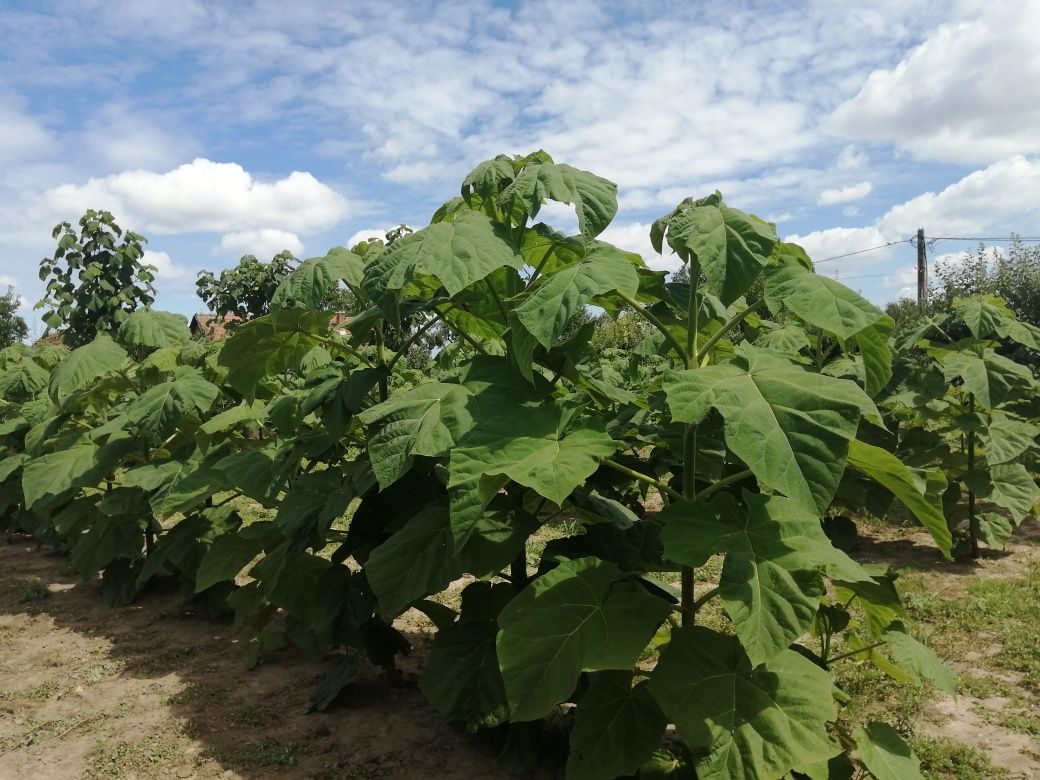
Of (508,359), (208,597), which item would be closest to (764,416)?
(508,359)

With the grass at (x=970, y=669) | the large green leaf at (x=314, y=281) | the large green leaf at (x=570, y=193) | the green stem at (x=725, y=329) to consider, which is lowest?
the grass at (x=970, y=669)

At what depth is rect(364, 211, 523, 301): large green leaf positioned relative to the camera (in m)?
2.29

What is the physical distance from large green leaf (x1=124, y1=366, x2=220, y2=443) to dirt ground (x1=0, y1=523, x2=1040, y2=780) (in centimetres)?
123

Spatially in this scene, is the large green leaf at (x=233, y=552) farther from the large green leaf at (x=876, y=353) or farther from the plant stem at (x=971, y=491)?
the plant stem at (x=971, y=491)

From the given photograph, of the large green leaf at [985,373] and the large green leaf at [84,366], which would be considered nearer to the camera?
the large green leaf at [84,366]

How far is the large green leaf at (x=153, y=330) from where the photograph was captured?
468cm

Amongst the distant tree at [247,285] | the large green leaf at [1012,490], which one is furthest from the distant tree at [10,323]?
the large green leaf at [1012,490]

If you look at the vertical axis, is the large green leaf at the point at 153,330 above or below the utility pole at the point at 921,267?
below

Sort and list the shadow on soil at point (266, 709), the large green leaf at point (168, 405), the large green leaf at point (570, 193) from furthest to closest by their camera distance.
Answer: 1. the large green leaf at point (168, 405)
2. the shadow on soil at point (266, 709)
3. the large green leaf at point (570, 193)

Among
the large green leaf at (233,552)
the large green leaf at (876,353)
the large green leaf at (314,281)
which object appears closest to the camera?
the large green leaf at (876,353)

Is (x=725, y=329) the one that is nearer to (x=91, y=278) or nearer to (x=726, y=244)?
(x=726, y=244)

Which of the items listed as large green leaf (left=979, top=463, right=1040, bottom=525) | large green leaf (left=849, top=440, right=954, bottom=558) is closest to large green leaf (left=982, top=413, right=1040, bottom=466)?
large green leaf (left=979, top=463, right=1040, bottom=525)

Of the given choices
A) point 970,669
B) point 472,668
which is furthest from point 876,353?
point 970,669

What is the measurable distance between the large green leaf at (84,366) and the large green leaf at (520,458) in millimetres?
3120
